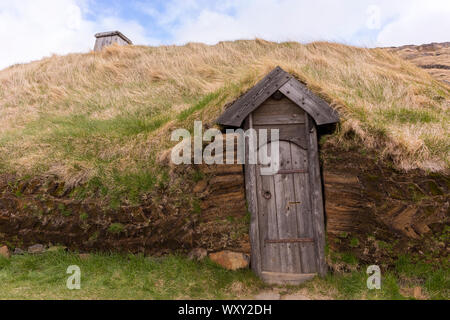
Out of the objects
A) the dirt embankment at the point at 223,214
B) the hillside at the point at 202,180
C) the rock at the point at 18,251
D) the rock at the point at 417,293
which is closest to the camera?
the rock at the point at 417,293

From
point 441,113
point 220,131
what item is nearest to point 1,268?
point 220,131

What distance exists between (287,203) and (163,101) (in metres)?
6.89

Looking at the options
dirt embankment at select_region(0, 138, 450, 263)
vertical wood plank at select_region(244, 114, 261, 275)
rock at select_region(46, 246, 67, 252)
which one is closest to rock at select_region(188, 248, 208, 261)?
dirt embankment at select_region(0, 138, 450, 263)

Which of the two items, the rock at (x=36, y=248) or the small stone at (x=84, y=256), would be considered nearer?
the small stone at (x=84, y=256)

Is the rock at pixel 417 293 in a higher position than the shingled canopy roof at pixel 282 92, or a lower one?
lower

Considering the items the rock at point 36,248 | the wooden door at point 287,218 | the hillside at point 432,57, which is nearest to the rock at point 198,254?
the wooden door at point 287,218

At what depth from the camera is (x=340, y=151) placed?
6.64 metres

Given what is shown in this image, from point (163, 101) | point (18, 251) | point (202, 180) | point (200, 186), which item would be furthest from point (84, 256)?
point (163, 101)

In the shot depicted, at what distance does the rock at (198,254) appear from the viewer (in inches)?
257

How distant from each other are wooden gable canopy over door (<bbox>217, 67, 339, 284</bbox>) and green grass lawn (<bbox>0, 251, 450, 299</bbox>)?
0.47 m

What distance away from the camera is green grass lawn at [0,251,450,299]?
5.62m

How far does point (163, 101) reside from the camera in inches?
461

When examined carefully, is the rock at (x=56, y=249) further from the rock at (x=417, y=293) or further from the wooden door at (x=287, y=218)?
the rock at (x=417, y=293)

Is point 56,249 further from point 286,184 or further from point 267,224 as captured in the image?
point 286,184
